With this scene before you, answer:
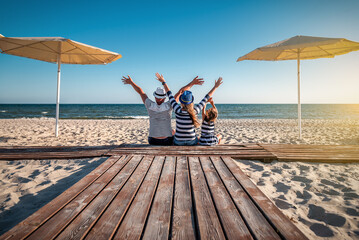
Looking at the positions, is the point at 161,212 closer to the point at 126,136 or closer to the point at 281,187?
the point at 281,187

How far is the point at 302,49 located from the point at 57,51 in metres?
7.59

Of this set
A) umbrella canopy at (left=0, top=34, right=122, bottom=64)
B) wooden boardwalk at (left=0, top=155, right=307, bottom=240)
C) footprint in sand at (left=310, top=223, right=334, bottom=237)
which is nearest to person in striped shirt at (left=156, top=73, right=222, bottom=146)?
wooden boardwalk at (left=0, top=155, right=307, bottom=240)

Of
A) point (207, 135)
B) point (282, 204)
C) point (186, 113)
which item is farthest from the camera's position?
point (207, 135)

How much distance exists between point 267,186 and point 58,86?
6074mm

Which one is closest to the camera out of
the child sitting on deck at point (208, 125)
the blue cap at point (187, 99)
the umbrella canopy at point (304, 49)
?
the blue cap at point (187, 99)

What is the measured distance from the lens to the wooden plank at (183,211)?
4.10 feet

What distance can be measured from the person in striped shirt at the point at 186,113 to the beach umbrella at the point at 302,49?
2.15 metres

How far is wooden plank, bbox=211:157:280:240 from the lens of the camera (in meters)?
1.25

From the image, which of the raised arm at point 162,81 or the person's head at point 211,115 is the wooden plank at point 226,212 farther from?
the raised arm at point 162,81

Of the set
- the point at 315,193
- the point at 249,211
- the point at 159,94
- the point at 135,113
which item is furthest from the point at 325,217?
the point at 135,113

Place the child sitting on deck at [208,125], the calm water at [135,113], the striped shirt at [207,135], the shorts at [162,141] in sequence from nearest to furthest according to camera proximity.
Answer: the child sitting on deck at [208,125], the striped shirt at [207,135], the shorts at [162,141], the calm water at [135,113]

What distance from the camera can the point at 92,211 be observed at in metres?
1.46

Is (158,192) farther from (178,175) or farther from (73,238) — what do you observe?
(73,238)

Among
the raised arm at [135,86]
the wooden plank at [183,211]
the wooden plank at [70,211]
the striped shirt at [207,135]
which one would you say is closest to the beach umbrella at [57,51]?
the raised arm at [135,86]
